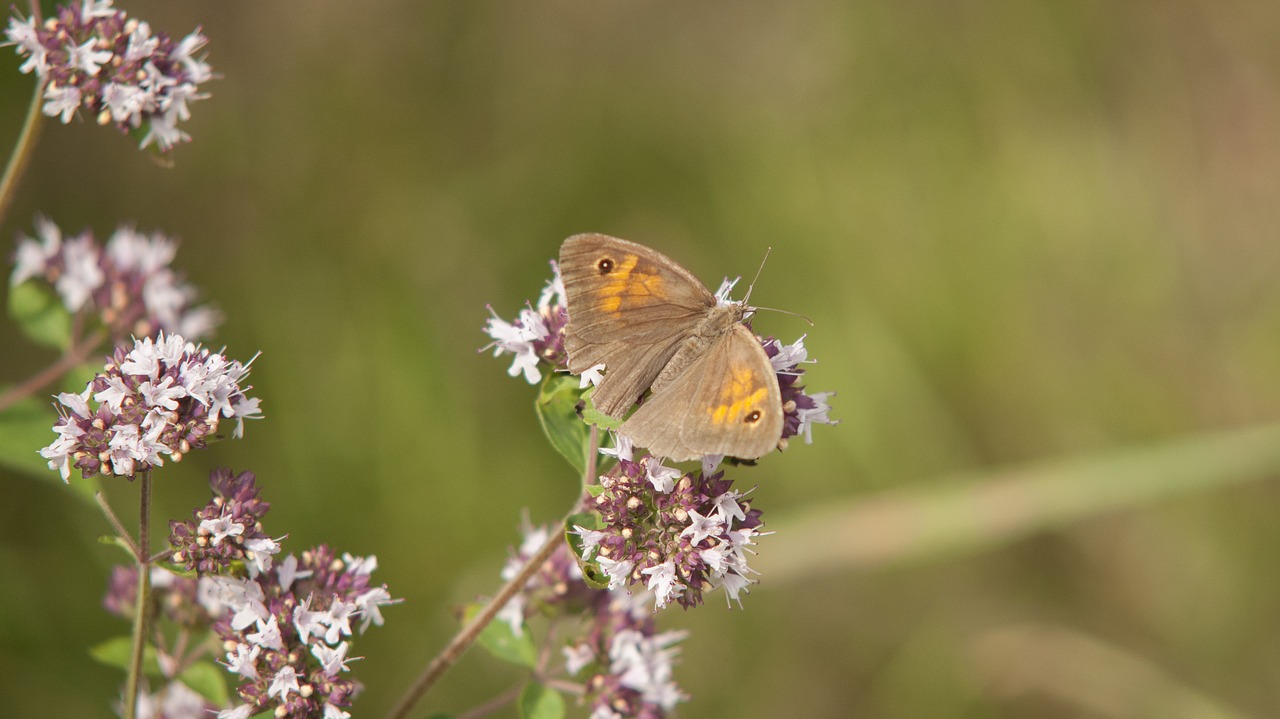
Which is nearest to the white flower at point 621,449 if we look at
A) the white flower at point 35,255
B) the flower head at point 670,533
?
the flower head at point 670,533

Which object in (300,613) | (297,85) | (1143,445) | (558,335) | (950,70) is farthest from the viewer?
(950,70)

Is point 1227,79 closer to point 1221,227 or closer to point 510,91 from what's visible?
point 1221,227

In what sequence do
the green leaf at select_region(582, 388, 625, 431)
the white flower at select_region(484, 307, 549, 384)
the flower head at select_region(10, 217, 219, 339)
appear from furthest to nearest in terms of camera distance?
the flower head at select_region(10, 217, 219, 339), the white flower at select_region(484, 307, 549, 384), the green leaf at select_region(582, 388, 625, 431)

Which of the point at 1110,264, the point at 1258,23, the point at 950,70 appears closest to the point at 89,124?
the point at 950,70

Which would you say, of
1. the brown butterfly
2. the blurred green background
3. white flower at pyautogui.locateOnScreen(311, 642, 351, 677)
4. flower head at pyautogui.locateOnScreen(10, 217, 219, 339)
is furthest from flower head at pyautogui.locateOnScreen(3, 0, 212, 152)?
the blurred green background

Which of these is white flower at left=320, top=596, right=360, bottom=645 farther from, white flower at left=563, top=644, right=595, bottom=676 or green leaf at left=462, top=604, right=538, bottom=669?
white flower at left=563, top=644, right=595, bottom=676

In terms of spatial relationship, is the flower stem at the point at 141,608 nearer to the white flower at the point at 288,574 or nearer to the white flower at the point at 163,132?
the white flower at the point at 288,574

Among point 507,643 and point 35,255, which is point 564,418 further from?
point 35,255
